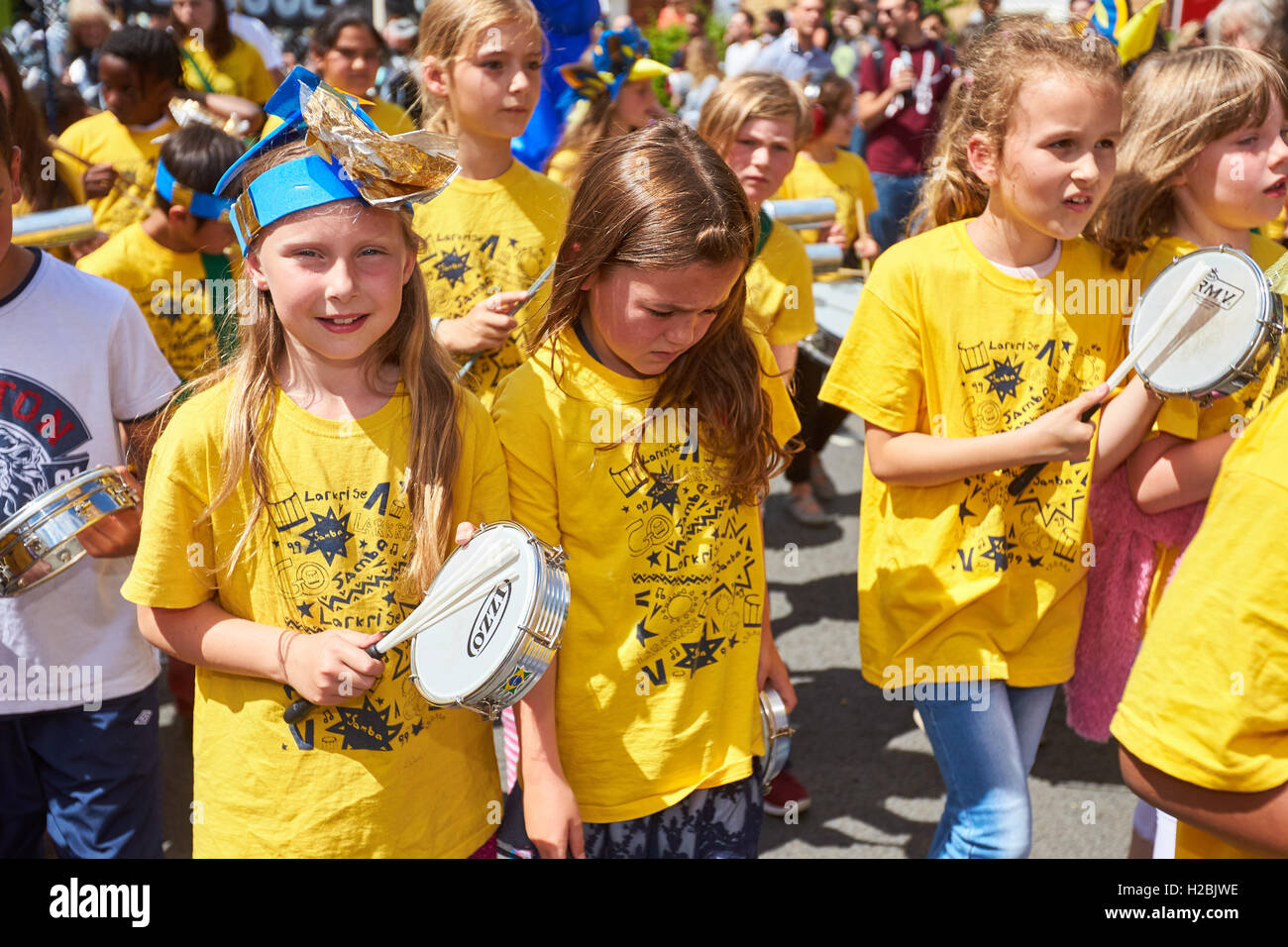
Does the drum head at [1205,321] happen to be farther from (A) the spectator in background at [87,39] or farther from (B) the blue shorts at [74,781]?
(A) the spectator in background at [87,39]

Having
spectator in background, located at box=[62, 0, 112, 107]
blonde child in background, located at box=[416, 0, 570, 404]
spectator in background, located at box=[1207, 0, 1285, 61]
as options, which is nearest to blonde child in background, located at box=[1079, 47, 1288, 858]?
blonde child in background, located at box=[416, 0, 570, 404]

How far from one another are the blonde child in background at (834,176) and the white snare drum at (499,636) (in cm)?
456

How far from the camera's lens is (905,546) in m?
2.72

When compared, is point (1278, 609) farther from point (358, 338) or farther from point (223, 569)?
point (223, 569)

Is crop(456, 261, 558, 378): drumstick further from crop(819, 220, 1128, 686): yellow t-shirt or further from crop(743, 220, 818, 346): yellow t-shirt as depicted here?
crop(743, 220, 818, 346): yellow t-shirt

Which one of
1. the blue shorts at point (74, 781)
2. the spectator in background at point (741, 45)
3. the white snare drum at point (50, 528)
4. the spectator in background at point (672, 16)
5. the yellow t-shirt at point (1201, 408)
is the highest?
the spectator in background at point (672, 16)

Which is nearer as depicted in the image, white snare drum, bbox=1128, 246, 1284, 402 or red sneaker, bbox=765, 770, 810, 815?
white snare drum, bbox=1128, 246, 1284, 402

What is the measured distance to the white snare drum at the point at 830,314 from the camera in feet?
16.4

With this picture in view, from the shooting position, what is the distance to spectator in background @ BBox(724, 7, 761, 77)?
13898mm

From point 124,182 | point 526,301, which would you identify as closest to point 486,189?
point 526,301

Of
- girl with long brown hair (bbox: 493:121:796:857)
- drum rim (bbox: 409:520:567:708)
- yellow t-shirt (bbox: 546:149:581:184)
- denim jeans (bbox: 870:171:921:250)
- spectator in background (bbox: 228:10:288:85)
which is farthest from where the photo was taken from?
denim jeans (bbox: 870:171:921:250)

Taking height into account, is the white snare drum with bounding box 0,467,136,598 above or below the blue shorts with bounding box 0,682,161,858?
above

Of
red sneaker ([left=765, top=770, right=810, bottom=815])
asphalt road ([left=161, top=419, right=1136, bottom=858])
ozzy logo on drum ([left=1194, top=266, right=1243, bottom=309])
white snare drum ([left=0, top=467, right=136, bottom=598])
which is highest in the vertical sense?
ozzy logo on drum ([left=1194, top=266, right=1243, bottom=309])

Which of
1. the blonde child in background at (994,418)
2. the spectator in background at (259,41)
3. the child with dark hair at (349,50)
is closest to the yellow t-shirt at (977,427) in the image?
the blonde child in background at (994,418)
